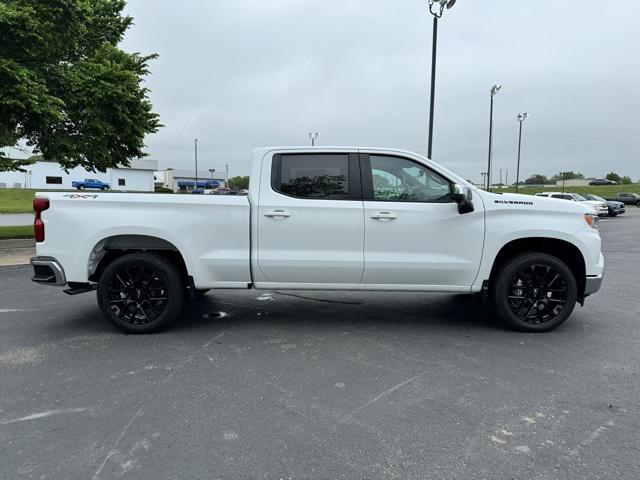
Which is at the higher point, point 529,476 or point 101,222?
point 101,222

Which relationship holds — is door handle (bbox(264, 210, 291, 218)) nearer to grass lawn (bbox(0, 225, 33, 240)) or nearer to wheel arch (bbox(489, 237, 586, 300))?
wheel arch (bbox(489, 237, 586, 300))

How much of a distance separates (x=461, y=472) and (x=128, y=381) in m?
Answer: 2.60

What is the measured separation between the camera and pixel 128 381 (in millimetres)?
3699

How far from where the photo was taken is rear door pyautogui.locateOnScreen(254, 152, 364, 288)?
4.81 m

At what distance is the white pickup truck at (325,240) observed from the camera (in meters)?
4.79

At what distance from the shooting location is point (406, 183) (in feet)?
16.2

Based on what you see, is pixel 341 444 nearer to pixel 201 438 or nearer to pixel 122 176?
pixel 201 438

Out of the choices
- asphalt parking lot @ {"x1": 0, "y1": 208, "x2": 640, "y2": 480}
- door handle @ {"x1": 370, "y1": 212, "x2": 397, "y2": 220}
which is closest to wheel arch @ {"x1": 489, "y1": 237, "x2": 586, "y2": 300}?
asphalt parking lot @ {"x1": 0, "y1": 208, "x2": 640, "y2": 480}

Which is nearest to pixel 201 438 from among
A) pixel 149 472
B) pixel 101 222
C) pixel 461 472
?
pixel 149 472

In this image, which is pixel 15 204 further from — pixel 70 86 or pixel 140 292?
pixel 140 292

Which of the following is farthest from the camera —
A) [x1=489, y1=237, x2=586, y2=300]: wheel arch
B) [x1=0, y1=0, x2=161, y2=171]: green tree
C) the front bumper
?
[x1=0, y1=0, x2=161, y2=171]: green tree

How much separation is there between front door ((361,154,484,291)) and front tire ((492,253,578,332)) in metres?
0.37

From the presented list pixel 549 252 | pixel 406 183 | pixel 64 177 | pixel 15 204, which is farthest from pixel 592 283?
pixel 64 177

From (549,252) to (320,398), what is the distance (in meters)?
3.28
